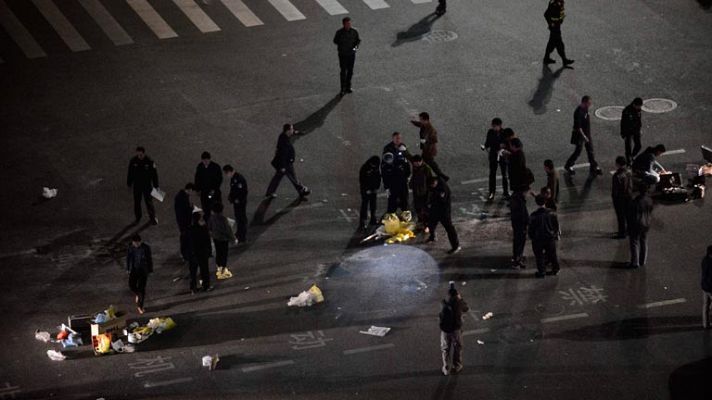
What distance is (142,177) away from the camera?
83.8 feet

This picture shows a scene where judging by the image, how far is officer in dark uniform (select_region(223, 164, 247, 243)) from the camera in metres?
24.9

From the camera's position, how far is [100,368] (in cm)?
2116

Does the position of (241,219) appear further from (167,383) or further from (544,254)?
(544,254)

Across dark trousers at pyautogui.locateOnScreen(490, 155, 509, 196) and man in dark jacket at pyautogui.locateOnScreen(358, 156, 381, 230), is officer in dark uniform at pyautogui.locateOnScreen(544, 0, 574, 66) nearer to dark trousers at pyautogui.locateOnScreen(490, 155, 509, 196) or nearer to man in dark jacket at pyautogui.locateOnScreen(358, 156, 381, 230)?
dark trousers at pyautogui.locateOnScreen(490, 155, 509, 196)

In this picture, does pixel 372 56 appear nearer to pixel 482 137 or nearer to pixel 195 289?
pixel 482 137

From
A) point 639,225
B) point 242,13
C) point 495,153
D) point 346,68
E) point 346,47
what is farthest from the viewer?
point 242,13

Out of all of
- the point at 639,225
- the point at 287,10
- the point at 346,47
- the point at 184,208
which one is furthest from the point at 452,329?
the point at 287,10

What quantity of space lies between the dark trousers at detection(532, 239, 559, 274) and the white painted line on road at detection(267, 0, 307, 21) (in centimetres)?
1468

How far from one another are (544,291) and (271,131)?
922 centimetres

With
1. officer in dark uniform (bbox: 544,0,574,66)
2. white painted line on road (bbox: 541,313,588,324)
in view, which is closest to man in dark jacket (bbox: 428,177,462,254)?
white painted line on road (bbox: 541,313,588,324)

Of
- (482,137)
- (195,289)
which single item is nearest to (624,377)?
(195,289)

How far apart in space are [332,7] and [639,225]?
610 inches

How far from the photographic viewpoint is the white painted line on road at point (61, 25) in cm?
3450

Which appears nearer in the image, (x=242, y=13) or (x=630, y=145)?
(x=630, y=145)
